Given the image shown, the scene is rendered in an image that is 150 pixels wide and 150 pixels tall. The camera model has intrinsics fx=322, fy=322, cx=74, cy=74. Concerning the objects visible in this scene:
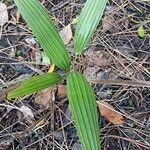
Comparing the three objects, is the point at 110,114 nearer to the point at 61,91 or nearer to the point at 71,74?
the point at 61,91

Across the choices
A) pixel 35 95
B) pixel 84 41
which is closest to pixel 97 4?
pixel 84 41

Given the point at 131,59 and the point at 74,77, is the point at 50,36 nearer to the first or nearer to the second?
the point at 74,77

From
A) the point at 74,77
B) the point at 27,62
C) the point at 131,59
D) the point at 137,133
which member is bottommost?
the point at 137,133

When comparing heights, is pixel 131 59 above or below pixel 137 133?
above

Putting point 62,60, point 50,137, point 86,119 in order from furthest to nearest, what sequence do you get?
point 50,137 → point 62,60 → point 86,119

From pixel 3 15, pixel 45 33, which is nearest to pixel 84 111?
pixel 45 33

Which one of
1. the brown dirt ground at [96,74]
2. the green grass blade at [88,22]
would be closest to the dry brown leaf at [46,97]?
the brown dirt ground at [96,74]
